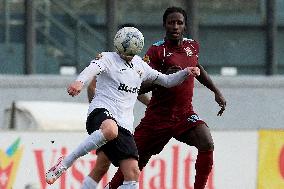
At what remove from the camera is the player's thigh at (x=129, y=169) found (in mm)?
10531

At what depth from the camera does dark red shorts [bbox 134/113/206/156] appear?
38.0ft

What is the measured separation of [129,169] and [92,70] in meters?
0.93

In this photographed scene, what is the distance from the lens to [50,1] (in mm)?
19266

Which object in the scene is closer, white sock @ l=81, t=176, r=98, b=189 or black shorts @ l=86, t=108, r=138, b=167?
black shorts @ l=86, t=108, r=138, b=167

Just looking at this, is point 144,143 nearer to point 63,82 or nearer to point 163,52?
point 163,52

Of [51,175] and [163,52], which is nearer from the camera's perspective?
[51,175]

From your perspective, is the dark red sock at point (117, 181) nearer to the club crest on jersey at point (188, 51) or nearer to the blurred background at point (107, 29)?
the club crest on jersey at point (188, 51)

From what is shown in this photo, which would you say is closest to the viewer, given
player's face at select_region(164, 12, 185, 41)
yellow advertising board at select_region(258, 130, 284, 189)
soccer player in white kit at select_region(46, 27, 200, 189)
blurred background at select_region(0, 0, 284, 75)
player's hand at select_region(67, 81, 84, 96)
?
player's hand at select_region(67, 81, 84, 96)

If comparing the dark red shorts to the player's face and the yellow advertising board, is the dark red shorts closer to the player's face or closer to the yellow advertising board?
the player's face

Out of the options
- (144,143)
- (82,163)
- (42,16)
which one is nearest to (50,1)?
(42,16)

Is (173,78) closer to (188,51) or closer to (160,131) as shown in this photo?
(188,51)

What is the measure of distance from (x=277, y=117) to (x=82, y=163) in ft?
25.0

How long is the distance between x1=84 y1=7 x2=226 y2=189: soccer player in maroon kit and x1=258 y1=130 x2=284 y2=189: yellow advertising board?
266 cm

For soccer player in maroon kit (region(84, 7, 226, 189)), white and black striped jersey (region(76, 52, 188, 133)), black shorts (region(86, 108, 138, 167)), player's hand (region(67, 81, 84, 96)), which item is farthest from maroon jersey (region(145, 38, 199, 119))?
player's hand (region(67, 81, 84, 96))
